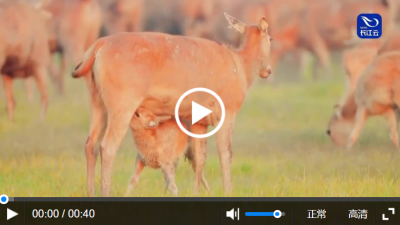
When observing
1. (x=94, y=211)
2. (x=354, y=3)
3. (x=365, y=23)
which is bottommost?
(x=94, y=211)

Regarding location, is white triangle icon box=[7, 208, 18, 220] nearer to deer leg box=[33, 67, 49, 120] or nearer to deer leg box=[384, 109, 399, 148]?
→ deer leg box=[384, 109, 399, 148]

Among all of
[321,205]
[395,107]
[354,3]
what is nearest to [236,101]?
[321,205]

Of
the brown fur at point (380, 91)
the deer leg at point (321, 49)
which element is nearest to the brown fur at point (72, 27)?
the deer leg at point (321, 49)

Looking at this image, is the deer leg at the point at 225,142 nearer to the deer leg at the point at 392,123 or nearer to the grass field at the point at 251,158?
the grass field at the point at 251,158

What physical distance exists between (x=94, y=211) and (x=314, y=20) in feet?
44.8

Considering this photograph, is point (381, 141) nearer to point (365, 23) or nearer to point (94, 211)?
point (365, 23)

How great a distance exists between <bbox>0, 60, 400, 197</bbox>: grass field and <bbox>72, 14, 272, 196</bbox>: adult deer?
44 cm

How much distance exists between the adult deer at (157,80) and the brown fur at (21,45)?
444 cm

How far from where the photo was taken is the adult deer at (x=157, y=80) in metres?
6.80

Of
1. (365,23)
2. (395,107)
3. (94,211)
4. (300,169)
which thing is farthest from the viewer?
(395,107)

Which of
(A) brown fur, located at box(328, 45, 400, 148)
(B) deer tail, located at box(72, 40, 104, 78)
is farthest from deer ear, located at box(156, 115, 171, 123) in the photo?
(A) brown fur, located at box(328, 45, 400, 148)

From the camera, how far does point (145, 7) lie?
19453 mm

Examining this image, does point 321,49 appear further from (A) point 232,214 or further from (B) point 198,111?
(A) point 232,214

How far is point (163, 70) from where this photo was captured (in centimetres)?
701
